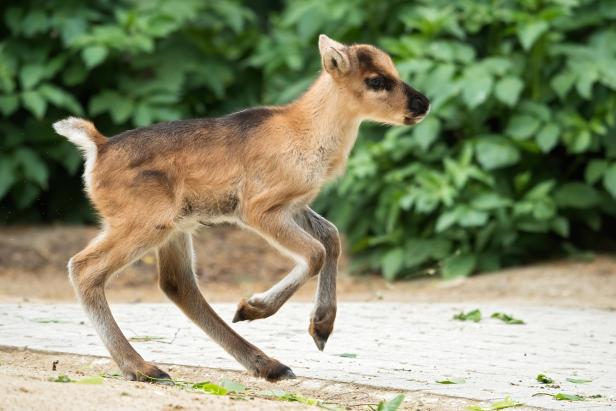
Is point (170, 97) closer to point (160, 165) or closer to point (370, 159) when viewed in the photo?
A: point (370, 159)

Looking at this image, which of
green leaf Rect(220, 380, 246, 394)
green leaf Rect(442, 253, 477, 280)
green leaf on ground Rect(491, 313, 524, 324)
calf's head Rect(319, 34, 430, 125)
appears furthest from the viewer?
green leaf Rect(442, 253, 477, 280)

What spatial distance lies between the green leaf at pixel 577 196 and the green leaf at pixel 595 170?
0.12 meters

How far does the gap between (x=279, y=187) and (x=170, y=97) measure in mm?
6309

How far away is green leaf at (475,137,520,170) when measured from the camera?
35.3ft

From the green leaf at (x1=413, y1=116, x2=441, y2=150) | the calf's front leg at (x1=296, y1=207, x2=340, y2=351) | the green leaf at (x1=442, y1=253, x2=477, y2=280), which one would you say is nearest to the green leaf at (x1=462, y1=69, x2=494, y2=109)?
the green leaf at (x1=413, y1=116, x2=441, y2=150)

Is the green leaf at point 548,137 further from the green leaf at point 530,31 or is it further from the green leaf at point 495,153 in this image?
the green leaf at point 530,31

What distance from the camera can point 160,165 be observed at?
6.18 meters

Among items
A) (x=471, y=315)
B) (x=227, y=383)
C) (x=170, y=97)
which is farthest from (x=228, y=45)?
(x=227, y=383)

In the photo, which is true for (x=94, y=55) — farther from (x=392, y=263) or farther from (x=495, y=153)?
(x=495, y=153)

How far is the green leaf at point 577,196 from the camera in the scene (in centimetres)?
1097

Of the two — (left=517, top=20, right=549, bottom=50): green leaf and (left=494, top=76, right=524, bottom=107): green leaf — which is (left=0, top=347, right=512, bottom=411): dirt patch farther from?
(left=517, top=20, right=549, bottom=50): green leaf

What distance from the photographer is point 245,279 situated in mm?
12031

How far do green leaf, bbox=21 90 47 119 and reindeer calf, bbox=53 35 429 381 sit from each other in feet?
18.0

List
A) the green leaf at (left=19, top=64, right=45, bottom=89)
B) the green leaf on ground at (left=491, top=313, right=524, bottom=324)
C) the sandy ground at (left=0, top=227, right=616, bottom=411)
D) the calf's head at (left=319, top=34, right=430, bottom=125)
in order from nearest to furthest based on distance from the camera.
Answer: the sandy ground at (left=0, top=227, right=616, bottom=411) < the calf's head at (left=319, top=34, right=430, bottom=125) < the green leaf on ground at (left=491, top=313, right=524, bottom=324) < the green leaf at (left=19, top=64, right=45, bottom=89)
